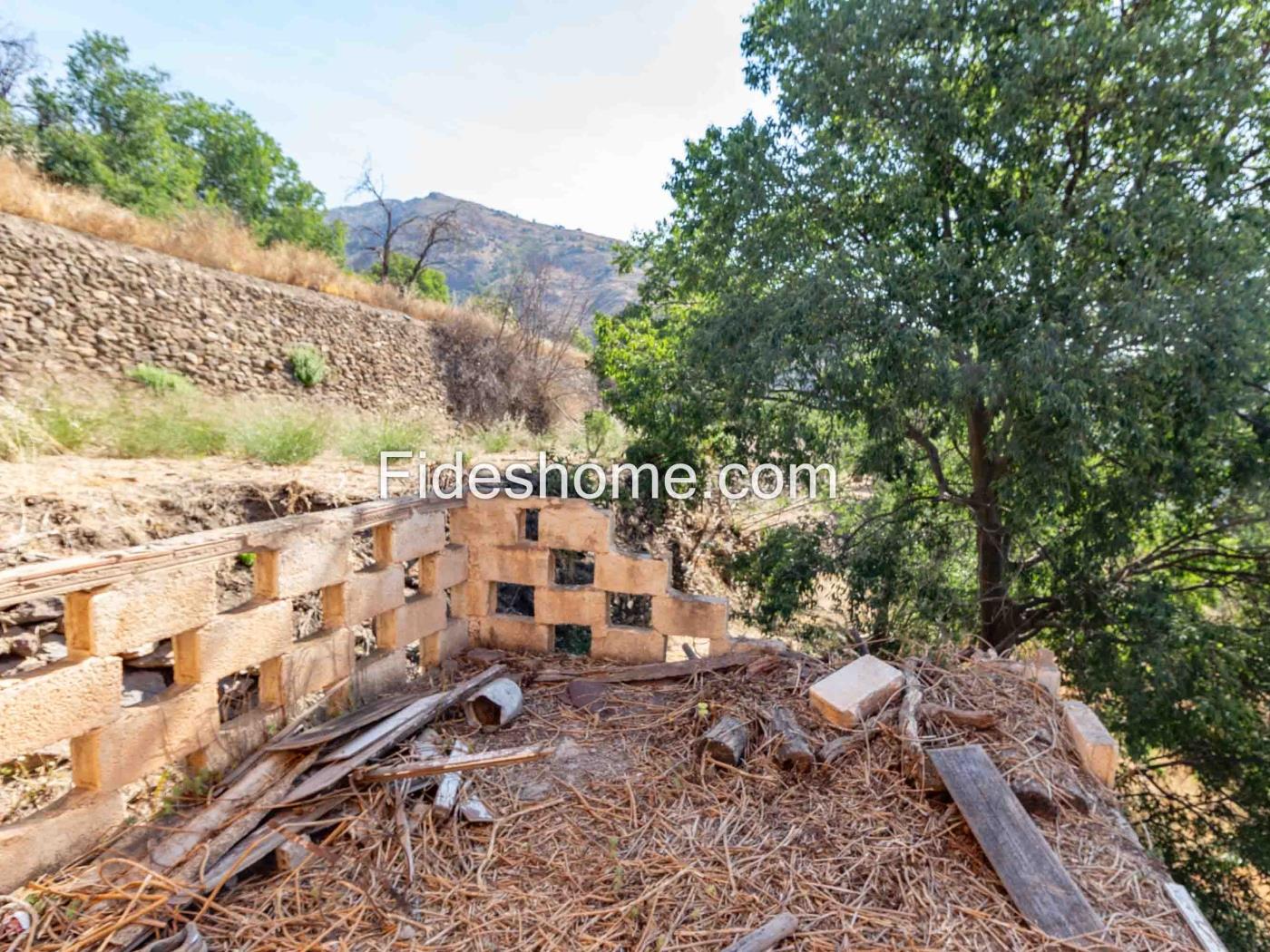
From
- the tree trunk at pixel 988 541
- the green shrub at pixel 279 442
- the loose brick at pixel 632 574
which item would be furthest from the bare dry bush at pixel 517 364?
the loose brick at pixel 632 574

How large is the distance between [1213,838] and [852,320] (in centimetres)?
565

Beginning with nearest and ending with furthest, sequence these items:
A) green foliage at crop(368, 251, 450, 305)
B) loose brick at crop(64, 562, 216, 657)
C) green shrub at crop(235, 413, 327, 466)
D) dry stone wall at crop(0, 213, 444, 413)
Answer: loose brick at crop(64, 562, 216, 657) < green shrub at crop(235, 413, 327, 466) < dry stone wall at crop(0, 213, 444, 413) < green foliage at crop(368, 251, 450, 305)

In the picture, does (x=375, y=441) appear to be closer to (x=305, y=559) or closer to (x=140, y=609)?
(x=305, y=559)

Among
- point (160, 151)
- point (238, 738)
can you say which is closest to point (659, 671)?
point (238, 738)

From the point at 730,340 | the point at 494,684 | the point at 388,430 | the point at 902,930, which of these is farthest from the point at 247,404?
the point at 902,930

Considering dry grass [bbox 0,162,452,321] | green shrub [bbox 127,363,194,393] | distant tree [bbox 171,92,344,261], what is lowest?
green shrub [bbox 127,363,194,393]

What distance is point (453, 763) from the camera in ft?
8.54

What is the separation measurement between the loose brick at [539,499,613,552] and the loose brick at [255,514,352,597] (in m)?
1.10

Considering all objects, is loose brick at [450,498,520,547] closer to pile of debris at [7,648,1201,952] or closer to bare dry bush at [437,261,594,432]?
pile of debris at [7,648,1201,952]

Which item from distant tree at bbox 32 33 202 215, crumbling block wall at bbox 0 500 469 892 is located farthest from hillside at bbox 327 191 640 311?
crumbling block wall at bbox 0 500 469 892

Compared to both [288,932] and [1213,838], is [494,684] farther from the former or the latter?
[1213,838]

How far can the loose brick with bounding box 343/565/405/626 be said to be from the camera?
317cm

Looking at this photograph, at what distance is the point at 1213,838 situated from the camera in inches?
237

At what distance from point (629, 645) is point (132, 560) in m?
2.38
